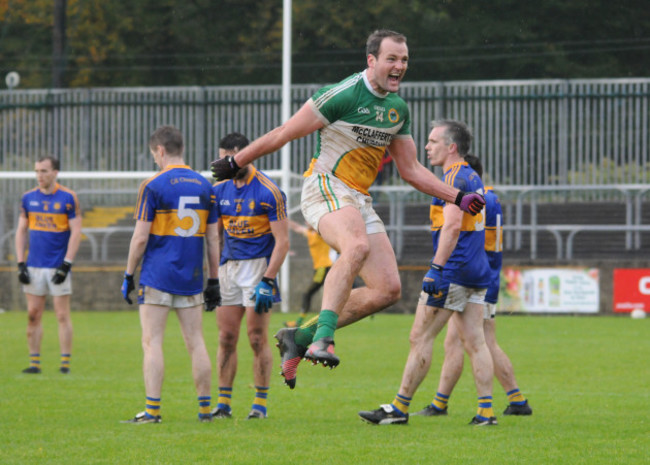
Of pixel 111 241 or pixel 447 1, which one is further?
pixel 447 1

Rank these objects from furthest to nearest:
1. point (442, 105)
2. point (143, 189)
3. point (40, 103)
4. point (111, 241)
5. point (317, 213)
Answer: point (40, 103) < point (442, 105) < point (111, 241) < point (143, 189) < point (317, 213)

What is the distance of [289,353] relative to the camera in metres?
7.03

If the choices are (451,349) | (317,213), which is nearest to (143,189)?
(317,213)

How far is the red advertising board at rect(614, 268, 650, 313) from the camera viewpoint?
21188 mm

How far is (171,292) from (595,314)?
546 inches

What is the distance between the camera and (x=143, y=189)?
8852 mm

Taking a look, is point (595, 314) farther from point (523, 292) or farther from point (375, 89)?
point (375, 89)

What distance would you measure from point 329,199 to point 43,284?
6.75 meters

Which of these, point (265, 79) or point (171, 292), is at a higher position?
point (265, 79)

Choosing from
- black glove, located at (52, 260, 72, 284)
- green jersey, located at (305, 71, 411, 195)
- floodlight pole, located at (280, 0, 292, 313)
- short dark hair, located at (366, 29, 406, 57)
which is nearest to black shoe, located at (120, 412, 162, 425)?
green jersey, located at (305, 71, 411, 195)

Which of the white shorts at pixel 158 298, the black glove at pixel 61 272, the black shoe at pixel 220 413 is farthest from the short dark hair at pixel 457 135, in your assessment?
the black glove at pixel 61 272

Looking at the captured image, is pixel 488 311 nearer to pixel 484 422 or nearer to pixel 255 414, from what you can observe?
pixel 484 422

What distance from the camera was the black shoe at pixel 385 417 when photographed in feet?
29.8

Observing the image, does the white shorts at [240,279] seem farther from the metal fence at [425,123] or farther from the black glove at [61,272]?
the metal fence at [425,123]
